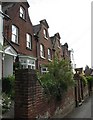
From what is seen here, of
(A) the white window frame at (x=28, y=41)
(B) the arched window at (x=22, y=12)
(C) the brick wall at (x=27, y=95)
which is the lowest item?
(C) the brick wall at (x=27, y=95)

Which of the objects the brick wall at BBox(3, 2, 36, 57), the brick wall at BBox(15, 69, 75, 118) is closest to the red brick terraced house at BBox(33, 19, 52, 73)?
the brick wall at BBox(3, 2, 36, 57)

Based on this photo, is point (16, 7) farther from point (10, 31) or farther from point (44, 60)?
point (44, 60)

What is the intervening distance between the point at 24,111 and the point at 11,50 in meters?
12.5

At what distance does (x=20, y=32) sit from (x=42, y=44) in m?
6.93

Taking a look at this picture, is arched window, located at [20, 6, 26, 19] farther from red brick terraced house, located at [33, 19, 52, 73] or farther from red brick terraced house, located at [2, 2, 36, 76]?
red brick terraced house, located at [33, 19, 52, 73]

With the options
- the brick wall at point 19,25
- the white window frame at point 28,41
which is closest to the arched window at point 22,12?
the brick wall at point 19,25

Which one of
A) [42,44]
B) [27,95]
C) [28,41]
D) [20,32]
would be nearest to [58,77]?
[27,95]

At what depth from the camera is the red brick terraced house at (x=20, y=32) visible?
21323 millimetres

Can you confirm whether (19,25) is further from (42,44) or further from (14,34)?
(42,44)

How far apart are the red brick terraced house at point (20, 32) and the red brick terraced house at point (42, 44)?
1.50 m

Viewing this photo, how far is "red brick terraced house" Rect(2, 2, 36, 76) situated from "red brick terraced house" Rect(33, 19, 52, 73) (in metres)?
1.50

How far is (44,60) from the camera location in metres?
29.4

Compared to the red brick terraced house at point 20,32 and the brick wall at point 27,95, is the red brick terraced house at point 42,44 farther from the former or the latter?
the brick wall at point 27,95

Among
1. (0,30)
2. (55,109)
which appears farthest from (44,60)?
(55,109)
